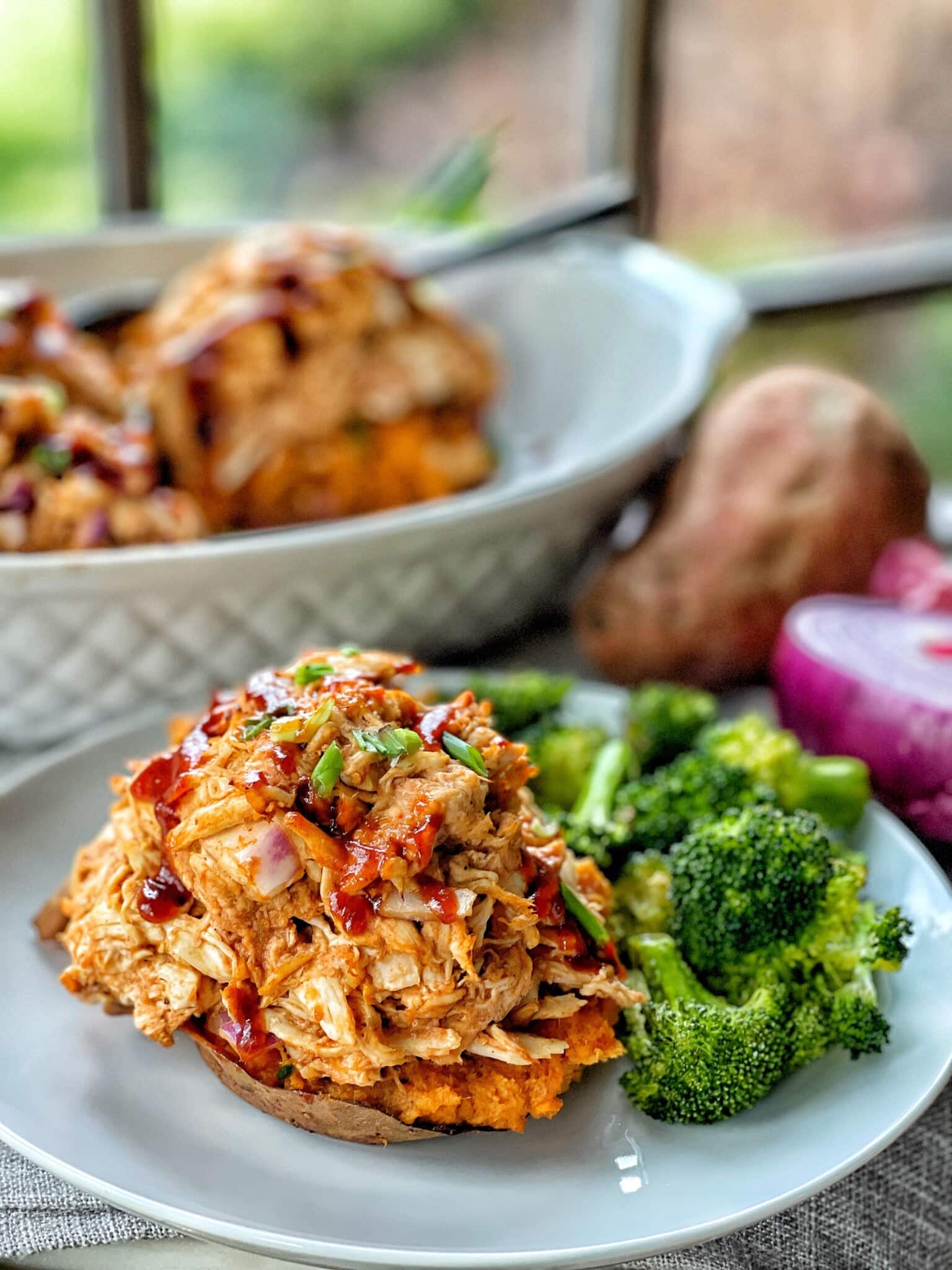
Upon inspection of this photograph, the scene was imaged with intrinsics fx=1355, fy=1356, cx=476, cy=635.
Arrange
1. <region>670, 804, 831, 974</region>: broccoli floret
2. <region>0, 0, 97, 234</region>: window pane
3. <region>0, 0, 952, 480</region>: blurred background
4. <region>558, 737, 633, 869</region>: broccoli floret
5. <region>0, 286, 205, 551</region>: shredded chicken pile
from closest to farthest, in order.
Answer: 1. <region>670, 804, 831, 974</region>: broccoli floret
2. <region>558, 737, 633, 869</region>: broccoli floret
3. <region>0, 286, 205, 551</region>: shredded chicken pile
4. <region>0, 0, 97, 234</region>: window pane
5. <region>0, 0, 952, 480</region>: blurred background

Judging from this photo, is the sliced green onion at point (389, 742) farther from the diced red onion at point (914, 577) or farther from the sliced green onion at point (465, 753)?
the diced red onion at point (914, 577)

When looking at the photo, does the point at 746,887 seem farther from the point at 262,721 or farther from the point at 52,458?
the point at 52,458

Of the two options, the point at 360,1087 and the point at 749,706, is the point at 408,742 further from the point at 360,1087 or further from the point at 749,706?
the point at 749,706

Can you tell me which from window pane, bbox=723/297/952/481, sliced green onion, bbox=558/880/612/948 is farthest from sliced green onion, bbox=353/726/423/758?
window pane, bbox=723/297/952/481

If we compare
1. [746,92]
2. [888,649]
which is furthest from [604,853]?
[746,92]

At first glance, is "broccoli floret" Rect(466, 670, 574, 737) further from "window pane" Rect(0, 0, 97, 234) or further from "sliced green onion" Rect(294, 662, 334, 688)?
"window pane" Rect(0, 0, 97, 234)

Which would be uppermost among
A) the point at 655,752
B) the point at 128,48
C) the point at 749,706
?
the point at 128,48
